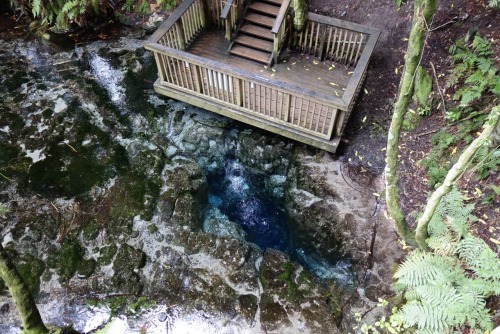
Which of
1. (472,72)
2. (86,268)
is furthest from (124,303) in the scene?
(472,72)

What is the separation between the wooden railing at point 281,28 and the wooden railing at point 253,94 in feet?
4.50

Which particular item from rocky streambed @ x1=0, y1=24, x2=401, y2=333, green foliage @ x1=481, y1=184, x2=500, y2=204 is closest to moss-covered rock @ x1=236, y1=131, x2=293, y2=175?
rocky streambed @ x1=0, y1=24, x2=401, y2=333

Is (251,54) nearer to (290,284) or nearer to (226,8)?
(226,8)

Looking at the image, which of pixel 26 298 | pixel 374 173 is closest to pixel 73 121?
pixel 26 298

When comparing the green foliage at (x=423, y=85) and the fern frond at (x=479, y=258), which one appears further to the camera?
the green foliage at (x=423, y=85)

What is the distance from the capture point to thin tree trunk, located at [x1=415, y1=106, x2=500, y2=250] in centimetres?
388

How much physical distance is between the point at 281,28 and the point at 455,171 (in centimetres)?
522

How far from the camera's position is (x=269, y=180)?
27.4 ft

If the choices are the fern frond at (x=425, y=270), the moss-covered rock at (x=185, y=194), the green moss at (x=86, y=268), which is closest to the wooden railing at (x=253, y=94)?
the moss-covered rock at (x=185, y=194)

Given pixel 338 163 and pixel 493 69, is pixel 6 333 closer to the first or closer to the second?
pixel 338 163

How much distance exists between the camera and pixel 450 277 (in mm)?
5145

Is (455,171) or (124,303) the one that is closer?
(455,171)

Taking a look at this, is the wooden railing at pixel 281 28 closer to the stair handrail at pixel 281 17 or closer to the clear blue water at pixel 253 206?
the stair handrail at pixel 281 17

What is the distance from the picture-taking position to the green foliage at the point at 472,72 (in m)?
6.45
